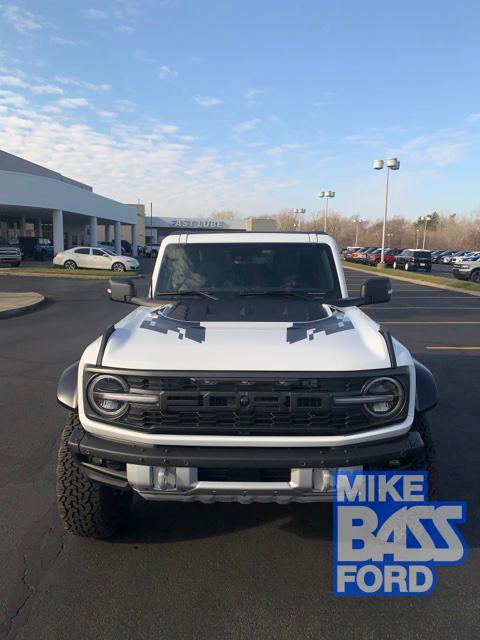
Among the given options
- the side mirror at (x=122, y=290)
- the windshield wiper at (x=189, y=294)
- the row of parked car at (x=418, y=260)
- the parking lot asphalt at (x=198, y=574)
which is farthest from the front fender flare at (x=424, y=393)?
the row of parked car at (x=418, y=260)

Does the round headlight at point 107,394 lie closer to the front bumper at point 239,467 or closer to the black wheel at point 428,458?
the front bumper at point 239,467

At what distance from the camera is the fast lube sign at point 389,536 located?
103 inches

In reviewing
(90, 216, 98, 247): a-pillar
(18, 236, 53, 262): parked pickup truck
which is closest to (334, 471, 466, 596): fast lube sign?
(90, 216, 98, 247): a-pillar

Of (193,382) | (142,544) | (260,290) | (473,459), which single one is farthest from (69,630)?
(473,459)

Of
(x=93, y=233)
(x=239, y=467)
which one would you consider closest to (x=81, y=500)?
(x=239, y=467)

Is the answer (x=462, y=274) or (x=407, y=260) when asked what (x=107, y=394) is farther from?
(x=407, y=260)

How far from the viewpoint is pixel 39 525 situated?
125 inches

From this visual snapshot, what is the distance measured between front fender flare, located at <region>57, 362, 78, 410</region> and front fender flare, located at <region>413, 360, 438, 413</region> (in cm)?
191

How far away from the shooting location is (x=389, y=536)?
9.59 ft

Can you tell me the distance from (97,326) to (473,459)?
8.90 m

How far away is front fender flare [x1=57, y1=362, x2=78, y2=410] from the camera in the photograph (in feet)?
9.17

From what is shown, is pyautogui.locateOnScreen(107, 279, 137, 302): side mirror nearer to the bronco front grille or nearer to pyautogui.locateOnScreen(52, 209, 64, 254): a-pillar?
the bronco front grille

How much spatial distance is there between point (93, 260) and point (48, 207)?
5.65 metres

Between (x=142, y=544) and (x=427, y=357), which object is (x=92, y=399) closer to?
(x=142, y=544)
